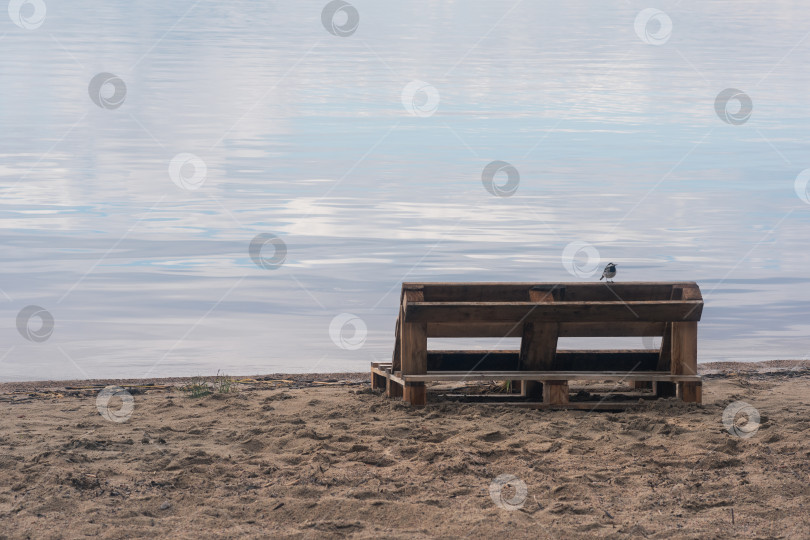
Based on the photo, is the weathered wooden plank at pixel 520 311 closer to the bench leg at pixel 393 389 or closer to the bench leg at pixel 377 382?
the bench leg at pixel 393 389

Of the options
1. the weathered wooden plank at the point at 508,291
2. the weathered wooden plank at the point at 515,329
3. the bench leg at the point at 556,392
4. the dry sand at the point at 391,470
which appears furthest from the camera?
the weathered wooden plank at the point at 508,291

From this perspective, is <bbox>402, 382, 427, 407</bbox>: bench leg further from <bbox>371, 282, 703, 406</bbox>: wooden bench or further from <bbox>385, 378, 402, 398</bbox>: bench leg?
<bbox>385, 378, 402, 398</bbox>: bench leg

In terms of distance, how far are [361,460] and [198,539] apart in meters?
1.79

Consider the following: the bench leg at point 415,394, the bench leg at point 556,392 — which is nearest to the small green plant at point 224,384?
the bench leg at point 415,394

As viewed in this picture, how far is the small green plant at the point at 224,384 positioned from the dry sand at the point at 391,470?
0.25 metres

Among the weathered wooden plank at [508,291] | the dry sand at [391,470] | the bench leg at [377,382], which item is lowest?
the dry sand at [391,470]

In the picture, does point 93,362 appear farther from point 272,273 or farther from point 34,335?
point 272,273

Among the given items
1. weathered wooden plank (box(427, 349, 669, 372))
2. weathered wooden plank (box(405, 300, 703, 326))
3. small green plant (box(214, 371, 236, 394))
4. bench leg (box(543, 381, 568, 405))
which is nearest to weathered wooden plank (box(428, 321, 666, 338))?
weathered wooden plank (box(405, 300, 703, 326))

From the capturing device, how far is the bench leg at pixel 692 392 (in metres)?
9.63

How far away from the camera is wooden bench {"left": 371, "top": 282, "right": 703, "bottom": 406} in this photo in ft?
30.5

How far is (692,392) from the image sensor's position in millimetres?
9633

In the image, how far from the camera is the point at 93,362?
39.3 feet

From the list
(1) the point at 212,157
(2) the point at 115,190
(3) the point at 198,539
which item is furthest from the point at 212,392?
(1) the point at 212,157

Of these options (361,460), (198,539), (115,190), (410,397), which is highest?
(115,190)
